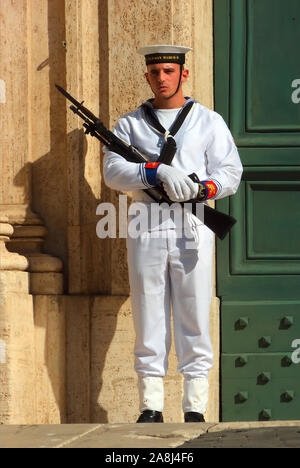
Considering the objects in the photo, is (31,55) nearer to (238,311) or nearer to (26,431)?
(238,311)

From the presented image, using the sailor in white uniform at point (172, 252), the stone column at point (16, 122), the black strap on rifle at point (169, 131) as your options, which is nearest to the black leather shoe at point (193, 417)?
the sailor in white uniform at point (172, 252)

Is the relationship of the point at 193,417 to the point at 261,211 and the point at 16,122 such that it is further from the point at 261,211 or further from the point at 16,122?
the point at 16,122

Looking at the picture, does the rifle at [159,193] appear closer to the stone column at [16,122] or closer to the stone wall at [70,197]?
the stone wall at [70,197]

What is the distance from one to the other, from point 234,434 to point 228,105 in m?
2.64

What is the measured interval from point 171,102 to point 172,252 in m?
0.80

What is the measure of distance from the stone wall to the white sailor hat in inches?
25.3

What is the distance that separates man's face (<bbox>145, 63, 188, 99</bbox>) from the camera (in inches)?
268

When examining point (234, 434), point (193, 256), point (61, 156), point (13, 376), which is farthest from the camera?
point (61, 156)

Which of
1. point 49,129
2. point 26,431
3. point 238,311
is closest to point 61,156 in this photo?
point 49,129

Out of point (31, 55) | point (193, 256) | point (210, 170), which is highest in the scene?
point (31, 55)

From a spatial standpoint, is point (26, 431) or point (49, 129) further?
point (49, 129)

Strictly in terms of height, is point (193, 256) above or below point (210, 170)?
below

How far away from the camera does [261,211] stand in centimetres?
771

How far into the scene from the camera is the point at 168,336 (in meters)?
6.83
